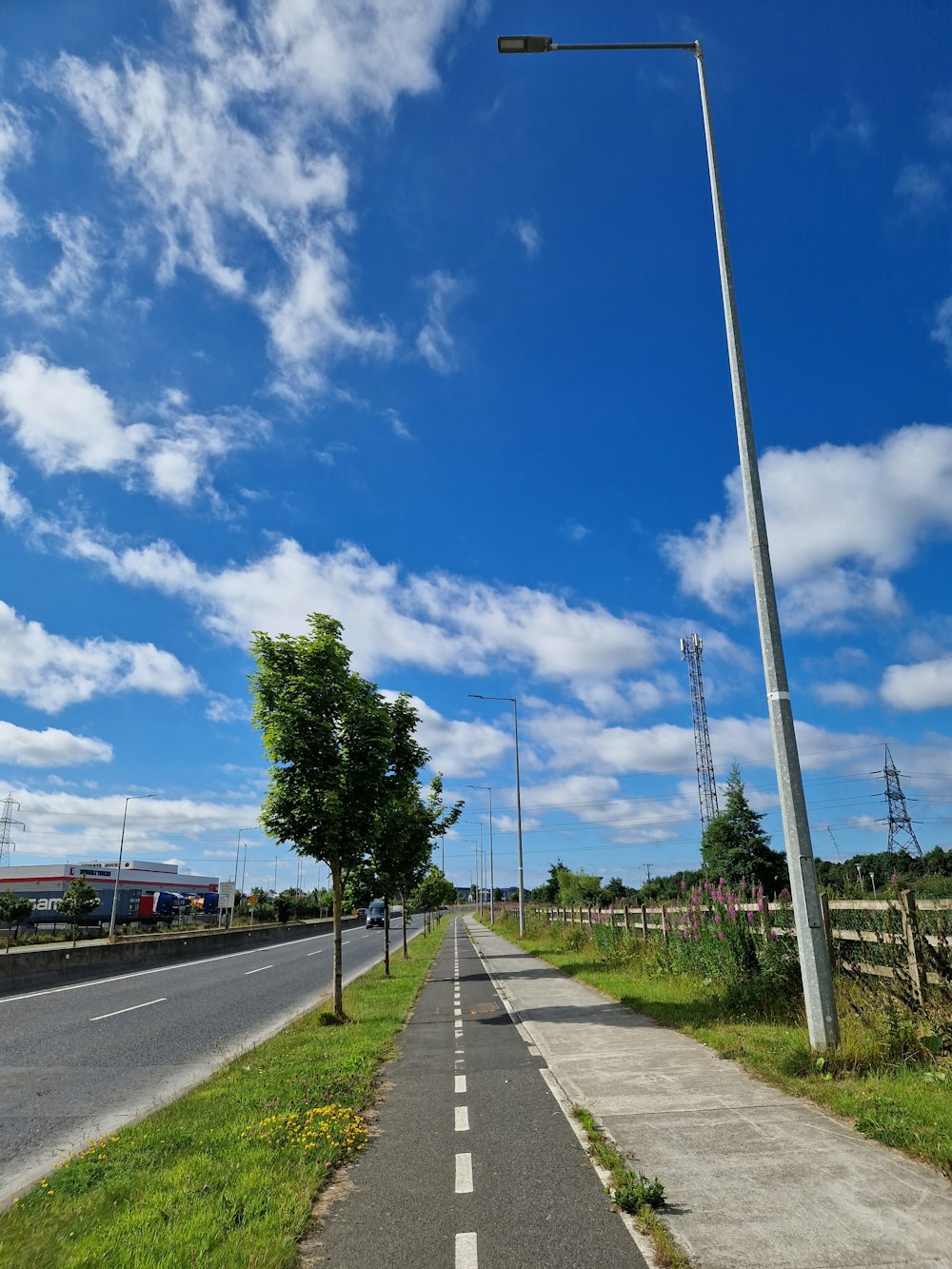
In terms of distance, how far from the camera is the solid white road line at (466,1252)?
14.0ft

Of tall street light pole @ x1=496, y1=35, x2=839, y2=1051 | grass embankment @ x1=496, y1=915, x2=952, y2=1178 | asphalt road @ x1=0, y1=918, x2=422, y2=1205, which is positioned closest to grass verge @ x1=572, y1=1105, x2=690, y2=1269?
grass embankment @ x1=496, y1=915, x2=952, y2=1178

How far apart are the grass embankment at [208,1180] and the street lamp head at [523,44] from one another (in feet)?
37.1

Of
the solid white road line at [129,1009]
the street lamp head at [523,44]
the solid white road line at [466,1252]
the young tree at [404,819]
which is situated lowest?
the solid white road line at [129,1009]

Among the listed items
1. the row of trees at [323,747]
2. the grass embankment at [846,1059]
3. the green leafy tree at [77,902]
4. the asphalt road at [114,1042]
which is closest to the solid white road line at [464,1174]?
the grass embankment at [846,1059]

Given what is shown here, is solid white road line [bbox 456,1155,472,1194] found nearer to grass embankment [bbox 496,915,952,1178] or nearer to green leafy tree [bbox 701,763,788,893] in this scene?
grass embankment [bbox 496,915,952,1178]

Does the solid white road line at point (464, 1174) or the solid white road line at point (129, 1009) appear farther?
the solid white road line at point (129, 1009)

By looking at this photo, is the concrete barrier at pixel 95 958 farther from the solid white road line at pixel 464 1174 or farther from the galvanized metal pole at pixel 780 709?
the galvanized metal pole at pixel 780 709

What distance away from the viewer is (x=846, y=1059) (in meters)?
7.68

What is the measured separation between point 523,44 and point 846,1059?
37.8 ft

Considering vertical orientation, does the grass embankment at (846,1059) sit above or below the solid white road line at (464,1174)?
above

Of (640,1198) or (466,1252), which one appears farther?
(640,1198)

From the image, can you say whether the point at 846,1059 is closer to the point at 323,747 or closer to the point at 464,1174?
the point at 464,1174

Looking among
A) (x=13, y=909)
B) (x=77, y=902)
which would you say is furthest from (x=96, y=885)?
(x=13, y=909)

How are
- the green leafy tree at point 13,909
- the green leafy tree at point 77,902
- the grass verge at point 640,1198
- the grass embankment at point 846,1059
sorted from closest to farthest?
the grass verge at point 640,1198
the grass embankment at point 846,1059
the green leafy tree at point 13,909
the green leafy tree at point 77,902
